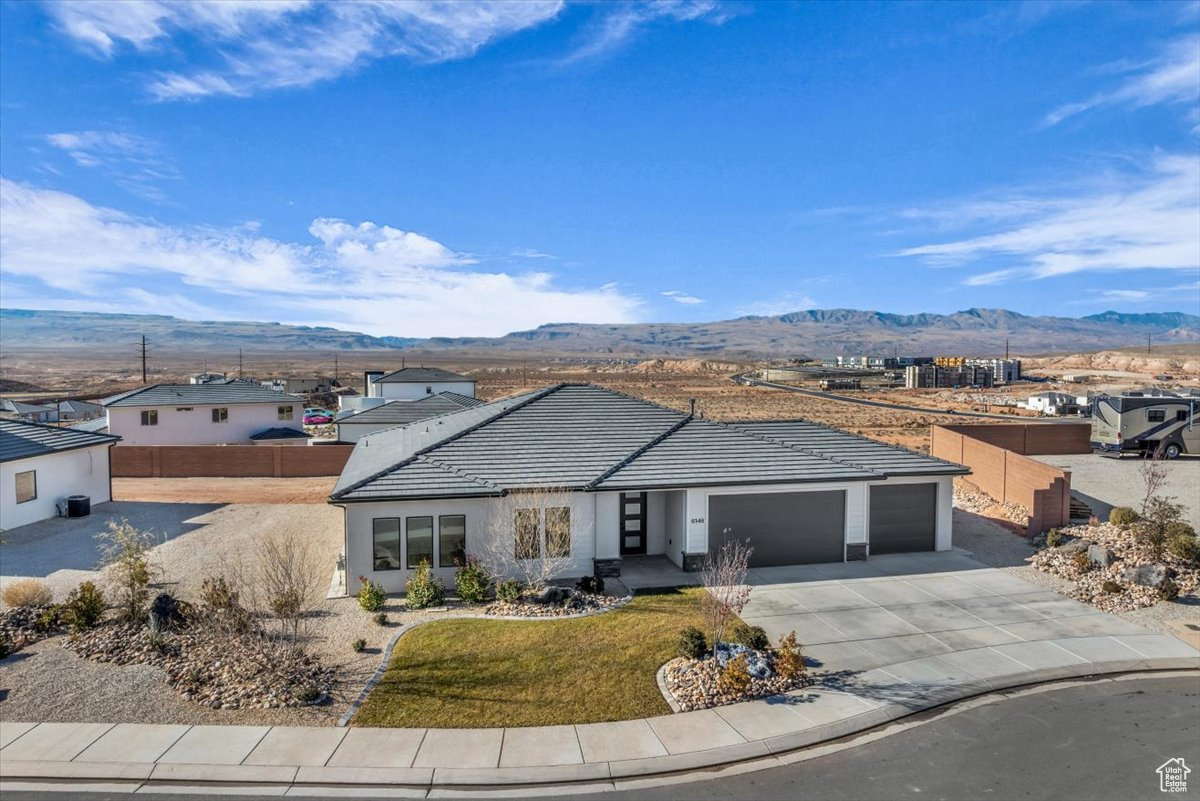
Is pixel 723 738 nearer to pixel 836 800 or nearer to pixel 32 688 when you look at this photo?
pixel 836 800

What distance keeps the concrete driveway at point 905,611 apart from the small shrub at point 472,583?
640cm

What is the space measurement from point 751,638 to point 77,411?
62585 mm

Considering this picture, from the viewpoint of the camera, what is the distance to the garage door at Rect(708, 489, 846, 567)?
2123 centimetres

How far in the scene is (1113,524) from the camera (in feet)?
75.9

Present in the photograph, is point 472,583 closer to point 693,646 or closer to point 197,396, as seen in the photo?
point 693,646

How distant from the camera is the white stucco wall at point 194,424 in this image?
1720 inches

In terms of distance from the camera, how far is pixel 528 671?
14.0 meters

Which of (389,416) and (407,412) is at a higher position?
(407,412)

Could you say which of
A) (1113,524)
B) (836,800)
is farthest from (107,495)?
(1113,524)

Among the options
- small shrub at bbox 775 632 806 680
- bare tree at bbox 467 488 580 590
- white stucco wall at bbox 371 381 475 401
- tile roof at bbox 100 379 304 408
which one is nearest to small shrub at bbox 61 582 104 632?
bare tree at bbox 467 488 580 590

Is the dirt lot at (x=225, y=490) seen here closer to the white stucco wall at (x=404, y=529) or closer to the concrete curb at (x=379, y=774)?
the white stucco wall at (x=404, y=529)

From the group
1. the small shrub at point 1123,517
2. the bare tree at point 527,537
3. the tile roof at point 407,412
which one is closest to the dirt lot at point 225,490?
the tile roof at point 407,412

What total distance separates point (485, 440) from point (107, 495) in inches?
778

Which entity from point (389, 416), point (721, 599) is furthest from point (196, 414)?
point (721, 599)
